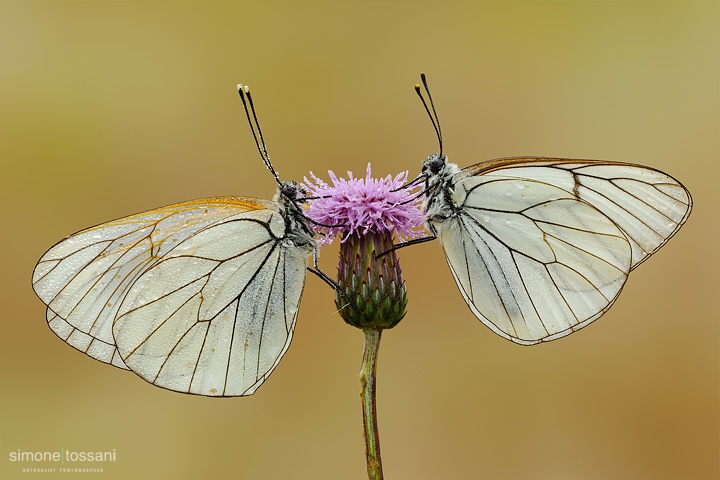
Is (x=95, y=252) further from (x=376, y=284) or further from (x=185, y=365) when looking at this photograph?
(x=376, y=284)

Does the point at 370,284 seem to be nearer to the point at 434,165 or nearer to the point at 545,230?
the point at 434,165

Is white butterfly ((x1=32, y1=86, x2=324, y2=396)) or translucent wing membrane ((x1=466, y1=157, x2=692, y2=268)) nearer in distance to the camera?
white butterfly ((x1=32, y1=86, x2=324, y2=396))

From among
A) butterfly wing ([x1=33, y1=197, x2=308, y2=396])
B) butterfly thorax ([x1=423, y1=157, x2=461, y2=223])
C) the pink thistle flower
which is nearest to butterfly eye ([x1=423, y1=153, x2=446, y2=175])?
butterfly thorax ([x1=423, y1=157, x2=461, y2=223])

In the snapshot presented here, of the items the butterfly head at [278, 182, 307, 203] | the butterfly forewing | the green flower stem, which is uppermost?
the butterfly head at [278, 182, 307, 203]

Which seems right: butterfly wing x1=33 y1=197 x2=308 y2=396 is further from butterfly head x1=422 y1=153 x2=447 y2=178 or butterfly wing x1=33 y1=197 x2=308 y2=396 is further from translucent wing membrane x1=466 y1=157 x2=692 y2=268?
translucent wing membrane x1=466 y1=157 x2=692 y2=268

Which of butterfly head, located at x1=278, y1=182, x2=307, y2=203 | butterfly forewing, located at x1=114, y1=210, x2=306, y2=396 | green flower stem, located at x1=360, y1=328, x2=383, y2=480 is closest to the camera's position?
green flower stem, located at x1=360, y1=328, x2=383, y2=480

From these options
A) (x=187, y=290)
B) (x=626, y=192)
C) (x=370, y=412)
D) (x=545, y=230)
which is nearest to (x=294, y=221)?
(x=187, y=290)

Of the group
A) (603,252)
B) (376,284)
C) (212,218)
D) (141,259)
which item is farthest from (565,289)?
(141,259)
